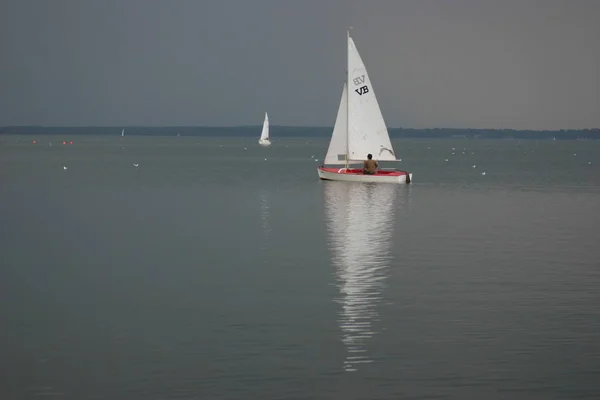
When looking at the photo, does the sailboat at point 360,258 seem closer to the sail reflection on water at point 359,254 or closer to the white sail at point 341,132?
the sail reflection on water at point 359,254

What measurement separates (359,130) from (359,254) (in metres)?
34.0

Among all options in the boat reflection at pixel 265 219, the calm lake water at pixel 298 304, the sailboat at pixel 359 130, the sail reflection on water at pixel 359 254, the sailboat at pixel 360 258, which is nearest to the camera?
the calm lake water at pixel 298 304

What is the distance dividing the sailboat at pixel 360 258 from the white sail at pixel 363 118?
6.95 metres

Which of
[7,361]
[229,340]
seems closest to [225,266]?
[229,340]

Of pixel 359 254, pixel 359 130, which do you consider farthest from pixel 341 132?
pixel 359 254

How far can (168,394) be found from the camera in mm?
15062

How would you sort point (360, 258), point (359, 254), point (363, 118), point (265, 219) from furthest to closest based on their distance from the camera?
point (363, 118) < point (265, 219) < point (359, 254) < point (360, 258)

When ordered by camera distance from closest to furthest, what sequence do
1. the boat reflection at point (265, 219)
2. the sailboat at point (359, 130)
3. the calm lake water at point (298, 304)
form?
the calm lake water at point (298, 304) < the boat reflection at point (265, 219) < the sailboat at point (359, 130)

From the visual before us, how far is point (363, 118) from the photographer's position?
63.7 meters

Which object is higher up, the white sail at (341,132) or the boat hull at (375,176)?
the white sail at (341,132)

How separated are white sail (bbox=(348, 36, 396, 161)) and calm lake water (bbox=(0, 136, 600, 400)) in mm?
18297

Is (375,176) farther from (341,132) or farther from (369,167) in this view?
(341,132)

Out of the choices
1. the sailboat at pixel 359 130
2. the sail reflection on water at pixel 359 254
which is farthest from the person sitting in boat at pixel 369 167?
the sail reflection on water at pixel 359 254

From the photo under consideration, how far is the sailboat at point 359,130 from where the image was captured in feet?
204
